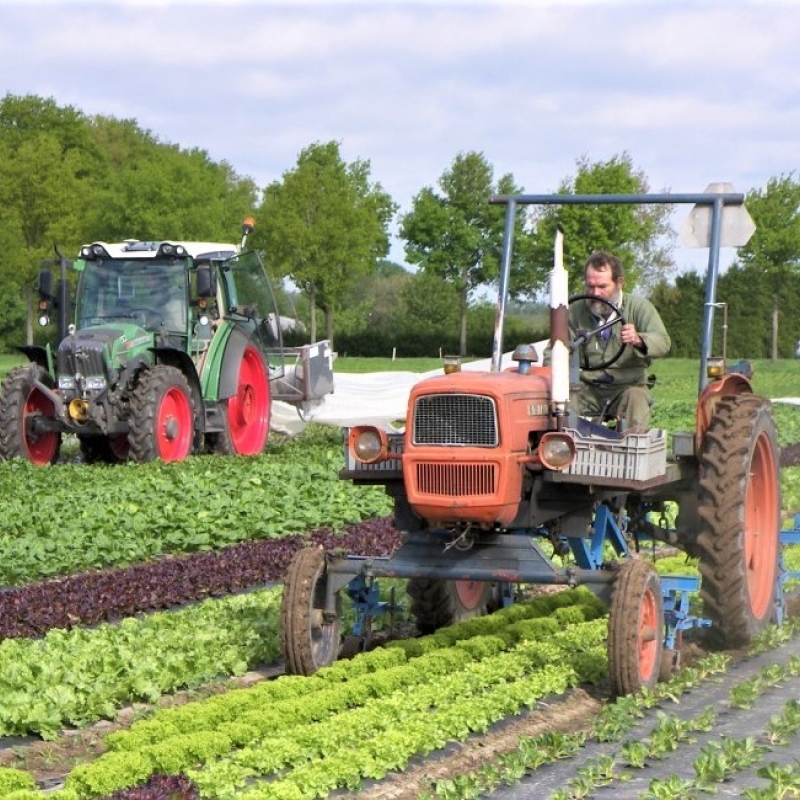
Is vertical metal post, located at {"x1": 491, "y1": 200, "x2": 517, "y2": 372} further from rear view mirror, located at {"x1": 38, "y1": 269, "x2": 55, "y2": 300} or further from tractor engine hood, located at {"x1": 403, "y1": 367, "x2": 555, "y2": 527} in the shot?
rear view mirror, located at {"x1": 38, "y1": 269, "x2": 55, "y2": 300}

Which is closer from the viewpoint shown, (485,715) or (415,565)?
(485,715)

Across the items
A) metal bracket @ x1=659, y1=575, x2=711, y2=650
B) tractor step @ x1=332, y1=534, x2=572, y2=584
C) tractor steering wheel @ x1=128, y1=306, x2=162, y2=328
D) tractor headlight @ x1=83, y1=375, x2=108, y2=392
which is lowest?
metal bracket @ x1=659, y1=575, x2=711, y2=650

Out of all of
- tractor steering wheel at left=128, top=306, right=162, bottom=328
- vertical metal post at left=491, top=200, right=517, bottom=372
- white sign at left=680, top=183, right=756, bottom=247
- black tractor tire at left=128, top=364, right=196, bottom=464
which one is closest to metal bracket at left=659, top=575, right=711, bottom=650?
vertical metal post at left=491, top=200, right=517, bottom=372

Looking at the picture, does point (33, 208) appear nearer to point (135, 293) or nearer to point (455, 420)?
point (135, 293)

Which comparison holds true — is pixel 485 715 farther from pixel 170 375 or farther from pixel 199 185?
pixel 199 185

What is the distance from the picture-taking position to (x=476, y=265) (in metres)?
46.5

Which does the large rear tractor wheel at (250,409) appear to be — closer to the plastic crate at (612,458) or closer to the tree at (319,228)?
the plastic crate at (612,458)

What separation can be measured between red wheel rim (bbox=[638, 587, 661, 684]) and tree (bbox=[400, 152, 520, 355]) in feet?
128

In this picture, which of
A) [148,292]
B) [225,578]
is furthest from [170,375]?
[225,578]

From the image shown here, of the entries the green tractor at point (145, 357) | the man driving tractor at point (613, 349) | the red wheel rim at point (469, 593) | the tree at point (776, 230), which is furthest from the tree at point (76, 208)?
the man driving tractor at point (613, 349)

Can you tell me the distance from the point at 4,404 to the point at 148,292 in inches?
72.3

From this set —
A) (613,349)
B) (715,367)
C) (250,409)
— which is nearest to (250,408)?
(250,409)

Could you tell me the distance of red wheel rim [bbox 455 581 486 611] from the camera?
24.7ft

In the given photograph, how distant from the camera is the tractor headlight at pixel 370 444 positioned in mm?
6527
